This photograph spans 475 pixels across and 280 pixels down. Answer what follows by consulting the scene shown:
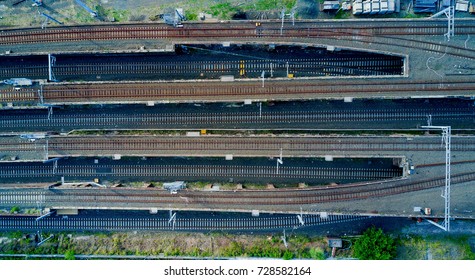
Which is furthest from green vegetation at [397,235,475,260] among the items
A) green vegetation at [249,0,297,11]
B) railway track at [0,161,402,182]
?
green vegetation at [249,0,297,11]

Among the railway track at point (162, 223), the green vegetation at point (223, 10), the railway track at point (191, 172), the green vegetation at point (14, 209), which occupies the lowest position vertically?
the railway track at point (162, 223)

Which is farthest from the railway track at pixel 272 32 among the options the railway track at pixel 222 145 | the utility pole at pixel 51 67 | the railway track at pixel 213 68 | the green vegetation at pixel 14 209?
the green vegetation at pixel 14 209

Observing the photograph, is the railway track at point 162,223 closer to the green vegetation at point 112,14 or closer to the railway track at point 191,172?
the railway track at point 191,172

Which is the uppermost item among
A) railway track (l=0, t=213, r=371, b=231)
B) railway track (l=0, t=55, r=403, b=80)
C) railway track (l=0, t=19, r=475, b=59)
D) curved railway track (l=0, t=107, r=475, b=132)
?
railway track (l=0, t=19, r=475, b=59)

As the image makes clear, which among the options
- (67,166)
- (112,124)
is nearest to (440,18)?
(112,124)

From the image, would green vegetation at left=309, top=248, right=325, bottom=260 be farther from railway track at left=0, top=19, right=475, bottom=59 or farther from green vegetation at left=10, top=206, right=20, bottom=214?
green vegetation at left=10, top=206, right=20, bottom=214

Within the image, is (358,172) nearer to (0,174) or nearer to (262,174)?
(262,174)
